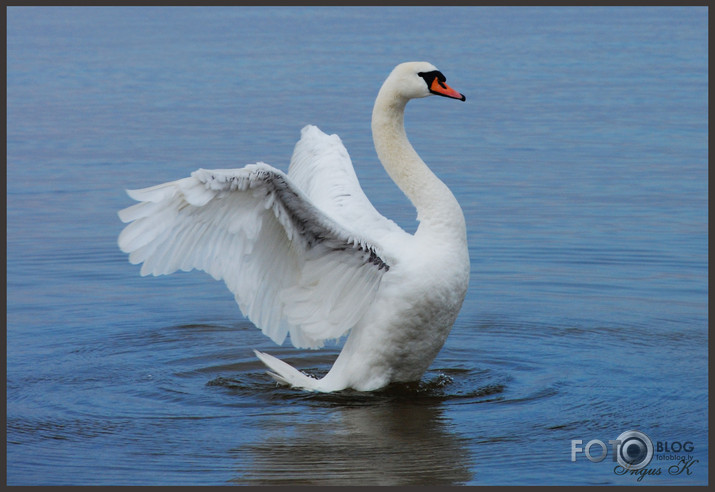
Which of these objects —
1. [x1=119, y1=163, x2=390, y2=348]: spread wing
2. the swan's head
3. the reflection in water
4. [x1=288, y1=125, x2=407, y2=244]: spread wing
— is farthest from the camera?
[x1=288, y1=125, x2=407, y2=244]: spread wing

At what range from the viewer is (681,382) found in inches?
306

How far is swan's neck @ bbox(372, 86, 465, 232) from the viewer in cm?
760

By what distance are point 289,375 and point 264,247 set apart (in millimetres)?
987

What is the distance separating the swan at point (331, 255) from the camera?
22.4ft

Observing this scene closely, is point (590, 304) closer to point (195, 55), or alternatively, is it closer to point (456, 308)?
point (456, 308)

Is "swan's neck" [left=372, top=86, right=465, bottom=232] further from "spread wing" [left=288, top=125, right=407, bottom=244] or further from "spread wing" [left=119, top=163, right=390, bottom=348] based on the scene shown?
"spread wing" [left=119, top=163, right=390, bottom=348]

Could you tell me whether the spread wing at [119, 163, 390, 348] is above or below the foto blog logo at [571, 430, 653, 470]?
above

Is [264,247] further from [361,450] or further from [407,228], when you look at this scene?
[407,228]

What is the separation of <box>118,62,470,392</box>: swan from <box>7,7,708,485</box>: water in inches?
Result: 15.3

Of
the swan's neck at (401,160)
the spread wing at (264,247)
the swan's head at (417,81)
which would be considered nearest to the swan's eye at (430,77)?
the swan's head at (417,81)

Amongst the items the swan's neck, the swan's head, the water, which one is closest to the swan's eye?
the swan's head

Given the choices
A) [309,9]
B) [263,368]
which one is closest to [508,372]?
[263,368]

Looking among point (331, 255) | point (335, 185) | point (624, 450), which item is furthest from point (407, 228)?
point (624, 450)

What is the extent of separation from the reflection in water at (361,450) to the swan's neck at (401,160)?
1199 mm
